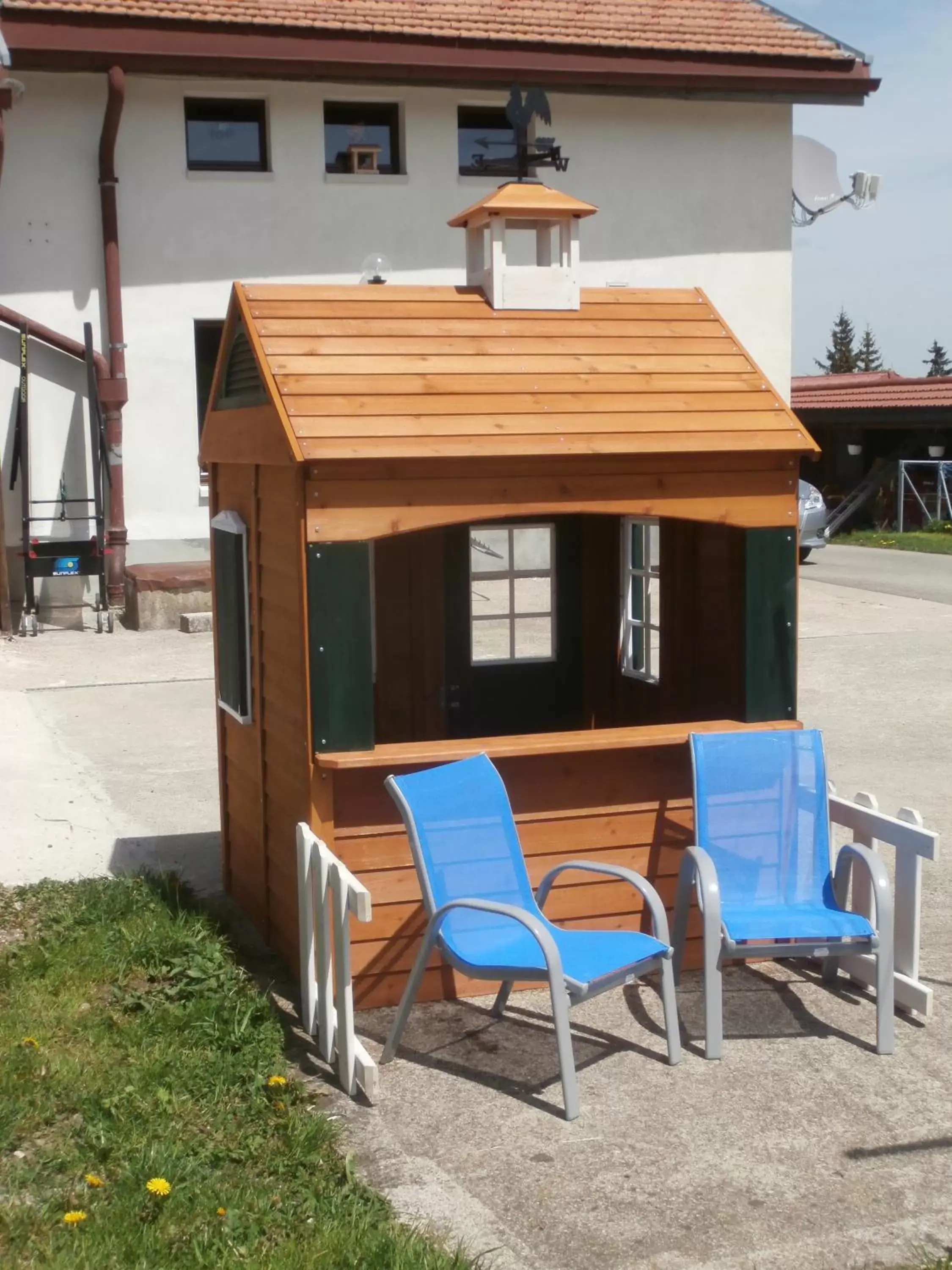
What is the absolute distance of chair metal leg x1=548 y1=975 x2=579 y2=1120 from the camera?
4.34 m

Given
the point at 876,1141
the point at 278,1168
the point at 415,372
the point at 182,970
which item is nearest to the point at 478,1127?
the point at 278,1168

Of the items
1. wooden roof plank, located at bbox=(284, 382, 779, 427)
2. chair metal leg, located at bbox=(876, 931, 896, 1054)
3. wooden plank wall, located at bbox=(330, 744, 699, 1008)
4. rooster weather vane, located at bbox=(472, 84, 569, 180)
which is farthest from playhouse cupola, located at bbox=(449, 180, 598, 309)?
chair metal leg, located at bbox=(876, 931, 896, 1054)

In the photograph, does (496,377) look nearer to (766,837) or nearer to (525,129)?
(525,129)

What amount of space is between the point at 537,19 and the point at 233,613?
12.9 metres

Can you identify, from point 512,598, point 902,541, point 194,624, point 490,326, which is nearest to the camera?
point 490,326

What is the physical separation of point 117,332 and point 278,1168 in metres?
12.7

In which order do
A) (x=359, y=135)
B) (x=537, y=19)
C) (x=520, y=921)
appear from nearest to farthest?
(x=520, y=921)
(x=359, y=135)
(x=537, y=19)

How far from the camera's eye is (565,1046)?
4355 mm

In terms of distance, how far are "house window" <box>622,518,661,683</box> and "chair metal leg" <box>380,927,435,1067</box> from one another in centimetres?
239

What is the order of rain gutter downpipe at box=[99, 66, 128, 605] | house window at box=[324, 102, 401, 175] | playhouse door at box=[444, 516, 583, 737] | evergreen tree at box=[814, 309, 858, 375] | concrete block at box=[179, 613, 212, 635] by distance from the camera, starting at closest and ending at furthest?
playhouse door at box=[444, 516, 583, 737], concrete block at box=[179, 613, 212, 635], rain gutter downpipe at box=[99, 66, 128, 605], house window at box=[324, 102, 401, 175], evergreen tree at box=[814, 309, 858, 375]

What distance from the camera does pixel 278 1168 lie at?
3945 mm

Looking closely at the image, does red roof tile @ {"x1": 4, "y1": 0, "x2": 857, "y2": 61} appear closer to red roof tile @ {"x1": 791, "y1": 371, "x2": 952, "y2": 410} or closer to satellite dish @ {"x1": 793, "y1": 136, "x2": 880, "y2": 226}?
satellite dish @ {"x1": 793, "y1": 136, "x2": 880, "y2": 226}

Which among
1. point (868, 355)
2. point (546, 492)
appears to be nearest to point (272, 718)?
point (546, 492)

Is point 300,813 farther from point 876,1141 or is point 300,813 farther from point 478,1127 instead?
point 876,1141
